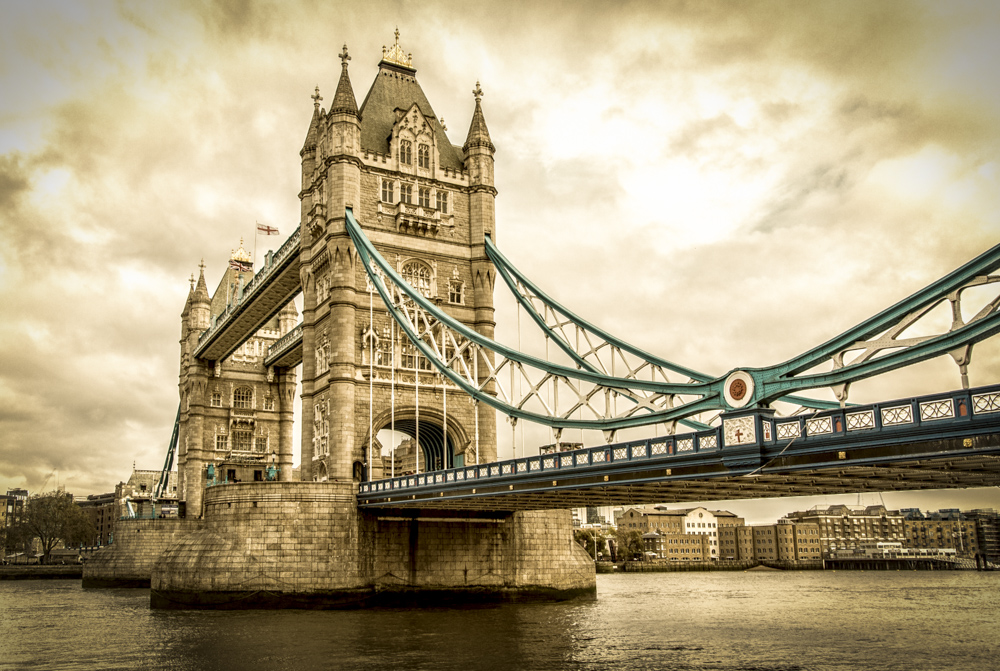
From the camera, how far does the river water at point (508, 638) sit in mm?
22594

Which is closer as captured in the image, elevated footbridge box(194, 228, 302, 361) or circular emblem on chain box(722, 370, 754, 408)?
circular emblem on chain box(722, 370, 754, 408)

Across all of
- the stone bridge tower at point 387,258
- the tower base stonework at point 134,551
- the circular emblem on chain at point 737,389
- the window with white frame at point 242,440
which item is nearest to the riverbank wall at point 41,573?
the window with white frame at point 242,440

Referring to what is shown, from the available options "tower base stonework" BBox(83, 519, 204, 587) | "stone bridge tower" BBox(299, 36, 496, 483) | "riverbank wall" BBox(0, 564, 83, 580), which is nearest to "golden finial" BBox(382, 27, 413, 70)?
"stone bridge tower" BBox(299, 36, 496, 483)

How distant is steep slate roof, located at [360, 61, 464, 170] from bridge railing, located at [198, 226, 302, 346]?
645cm

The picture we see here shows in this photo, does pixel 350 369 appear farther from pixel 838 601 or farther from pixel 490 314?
pixel 838 601

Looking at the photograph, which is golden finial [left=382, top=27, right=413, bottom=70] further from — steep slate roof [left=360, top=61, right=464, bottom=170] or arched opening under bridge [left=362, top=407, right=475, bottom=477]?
arched opening under bridge [left=362, top=407, right=475, bottom=477]

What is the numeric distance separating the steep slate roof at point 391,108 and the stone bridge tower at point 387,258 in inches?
2.7

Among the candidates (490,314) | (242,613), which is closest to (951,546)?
(490,314)

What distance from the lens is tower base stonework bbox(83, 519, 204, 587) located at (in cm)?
5798

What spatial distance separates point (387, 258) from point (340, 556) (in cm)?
1453

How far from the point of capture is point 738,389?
21.4 metres

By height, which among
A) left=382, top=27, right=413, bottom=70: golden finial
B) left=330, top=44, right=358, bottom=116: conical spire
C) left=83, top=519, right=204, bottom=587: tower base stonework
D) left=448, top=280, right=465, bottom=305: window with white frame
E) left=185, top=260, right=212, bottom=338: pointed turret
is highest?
left=382, top=27, right=413, bottom=70: golden finial

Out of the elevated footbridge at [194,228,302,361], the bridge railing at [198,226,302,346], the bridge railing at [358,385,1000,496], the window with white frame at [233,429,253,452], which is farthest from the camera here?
the window with white frame at [233,429,253,452]

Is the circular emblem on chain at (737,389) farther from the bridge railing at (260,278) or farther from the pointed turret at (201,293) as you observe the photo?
the pointed turret at (201,293)
